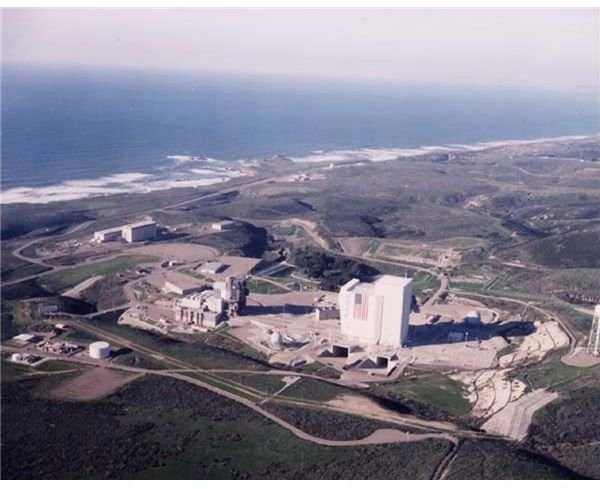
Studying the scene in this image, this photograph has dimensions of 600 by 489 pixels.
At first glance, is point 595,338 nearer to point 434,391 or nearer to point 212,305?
point 434,391

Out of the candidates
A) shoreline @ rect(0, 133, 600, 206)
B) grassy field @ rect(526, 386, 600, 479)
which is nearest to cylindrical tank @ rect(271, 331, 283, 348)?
grassy field @ rect(526, 386, 600, 479)

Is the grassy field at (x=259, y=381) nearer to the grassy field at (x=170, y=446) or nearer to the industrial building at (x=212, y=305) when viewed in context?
the grassy field at (x=170, y=446)

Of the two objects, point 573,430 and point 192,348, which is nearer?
point 573,430

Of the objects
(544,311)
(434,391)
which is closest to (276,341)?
(434,391)

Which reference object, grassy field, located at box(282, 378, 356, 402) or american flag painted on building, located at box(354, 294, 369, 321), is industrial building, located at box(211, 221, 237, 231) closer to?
american flag painted on building, located at box(354, 294, 369, 321)

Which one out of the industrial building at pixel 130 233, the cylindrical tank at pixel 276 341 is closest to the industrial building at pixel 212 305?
the cylindrical tank at pixel 276 341

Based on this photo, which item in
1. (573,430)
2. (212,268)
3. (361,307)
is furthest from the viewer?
(212,268)
